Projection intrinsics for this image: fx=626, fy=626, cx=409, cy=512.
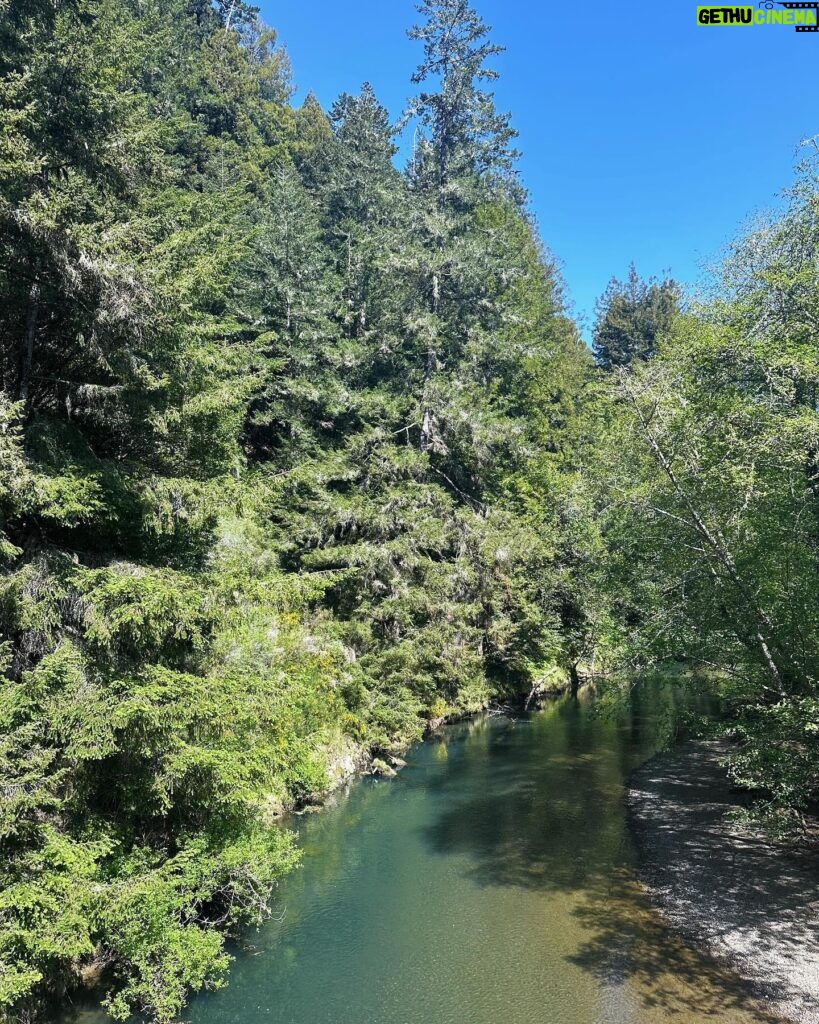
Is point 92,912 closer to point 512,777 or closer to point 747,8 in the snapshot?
point 512,777

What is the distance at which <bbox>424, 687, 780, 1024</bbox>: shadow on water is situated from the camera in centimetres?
775

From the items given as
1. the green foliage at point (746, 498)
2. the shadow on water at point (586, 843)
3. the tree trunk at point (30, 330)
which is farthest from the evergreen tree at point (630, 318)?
the tree trunk at point (30, 330)

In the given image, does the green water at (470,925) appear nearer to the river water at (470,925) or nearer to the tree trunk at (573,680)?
the river water at (470,925)

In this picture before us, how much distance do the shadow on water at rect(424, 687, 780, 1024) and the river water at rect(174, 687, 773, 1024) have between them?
31mm

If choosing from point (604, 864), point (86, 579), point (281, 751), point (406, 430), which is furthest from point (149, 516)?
point (406, 430)

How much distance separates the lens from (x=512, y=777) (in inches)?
622

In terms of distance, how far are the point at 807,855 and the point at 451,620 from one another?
12.0 metres

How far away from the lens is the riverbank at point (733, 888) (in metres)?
7.71

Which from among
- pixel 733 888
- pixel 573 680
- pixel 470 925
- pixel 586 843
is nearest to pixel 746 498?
pixel 733 888

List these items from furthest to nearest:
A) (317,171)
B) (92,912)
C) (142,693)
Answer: (317,171) < (142,693) < (92,912)

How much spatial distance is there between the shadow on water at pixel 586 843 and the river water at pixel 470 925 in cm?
3

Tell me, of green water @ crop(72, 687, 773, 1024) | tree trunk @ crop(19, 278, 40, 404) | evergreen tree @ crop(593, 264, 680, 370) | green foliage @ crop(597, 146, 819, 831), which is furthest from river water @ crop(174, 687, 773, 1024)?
evergreen tree @ crop(593, 264, 680, 370)

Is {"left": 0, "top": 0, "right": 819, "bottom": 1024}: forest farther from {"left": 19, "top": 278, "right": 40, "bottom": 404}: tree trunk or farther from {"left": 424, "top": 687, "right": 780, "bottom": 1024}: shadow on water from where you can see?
{"left": 424, "top": 687, "right": 780, "bottom": 1024}: shadow on water

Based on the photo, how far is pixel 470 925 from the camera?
9.09 metres
